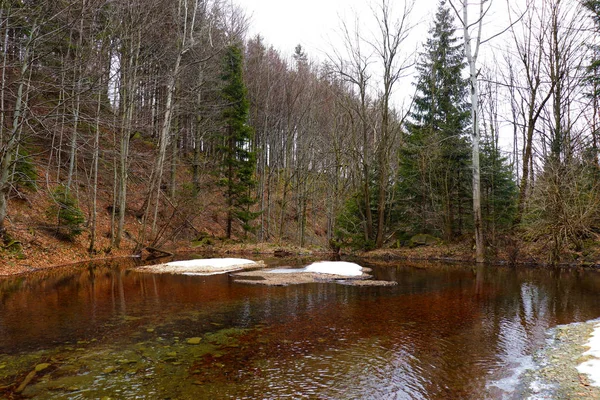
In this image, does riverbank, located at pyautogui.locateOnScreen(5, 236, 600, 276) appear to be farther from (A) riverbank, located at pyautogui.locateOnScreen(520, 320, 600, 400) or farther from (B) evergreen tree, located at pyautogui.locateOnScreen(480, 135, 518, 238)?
(A) riverbank, located at pyautogui.locateOnScreen(520, 320, 600, 400)

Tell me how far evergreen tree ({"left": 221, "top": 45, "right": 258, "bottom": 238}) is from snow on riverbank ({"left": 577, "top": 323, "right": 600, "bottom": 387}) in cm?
1977

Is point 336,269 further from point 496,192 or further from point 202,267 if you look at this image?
point 496,192

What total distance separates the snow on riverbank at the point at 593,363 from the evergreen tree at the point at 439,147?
14640mm

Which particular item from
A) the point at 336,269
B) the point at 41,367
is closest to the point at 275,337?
the point at 41,367

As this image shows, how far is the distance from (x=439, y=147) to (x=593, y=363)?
16.5 metres

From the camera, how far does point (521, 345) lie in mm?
5352

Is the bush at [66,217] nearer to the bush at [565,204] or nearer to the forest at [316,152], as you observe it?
the forest at [316,152]

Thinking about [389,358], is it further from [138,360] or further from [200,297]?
[200,297]

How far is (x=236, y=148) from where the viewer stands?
78.3ft

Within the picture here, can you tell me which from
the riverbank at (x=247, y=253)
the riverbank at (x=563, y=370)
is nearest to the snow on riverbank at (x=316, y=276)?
the riverbank at (x=247, y=253)

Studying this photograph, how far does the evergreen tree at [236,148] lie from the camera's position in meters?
23.8

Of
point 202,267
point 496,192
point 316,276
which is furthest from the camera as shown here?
point 496,192

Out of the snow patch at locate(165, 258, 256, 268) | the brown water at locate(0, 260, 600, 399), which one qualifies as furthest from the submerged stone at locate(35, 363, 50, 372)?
the snow patch at locate(165, 258, 256, 268)

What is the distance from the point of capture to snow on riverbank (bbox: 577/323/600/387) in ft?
13.2
